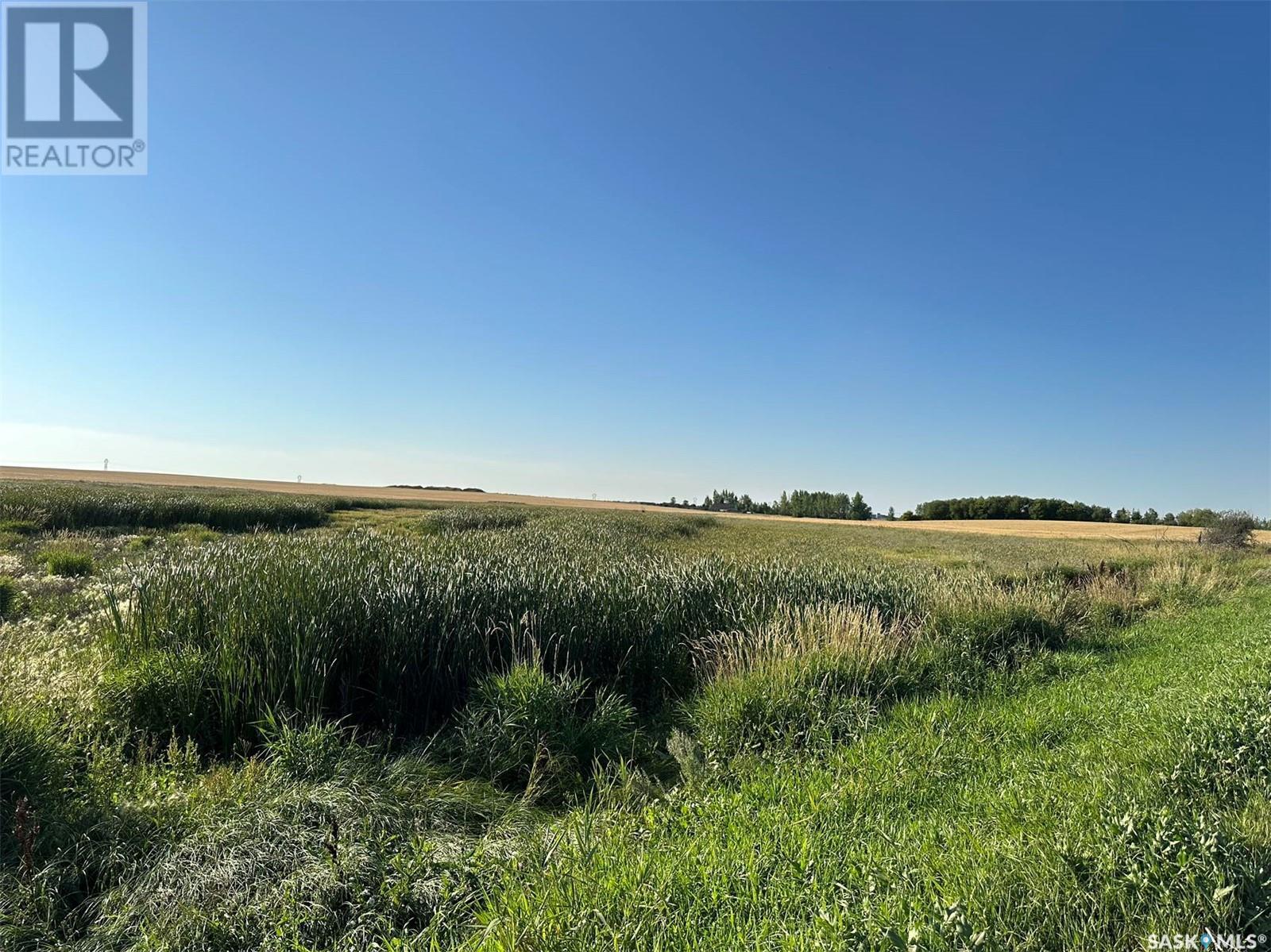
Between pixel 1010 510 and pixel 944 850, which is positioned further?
pixel 1010 510

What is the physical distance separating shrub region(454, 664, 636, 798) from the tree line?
103422 millimetres

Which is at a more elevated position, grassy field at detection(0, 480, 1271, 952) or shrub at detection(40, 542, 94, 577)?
shrub at detection(40, 542, 94, 577)

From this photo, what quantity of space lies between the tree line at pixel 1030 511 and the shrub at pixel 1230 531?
171 feet

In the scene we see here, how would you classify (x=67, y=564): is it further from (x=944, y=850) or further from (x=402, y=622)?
(x=944, y=850)

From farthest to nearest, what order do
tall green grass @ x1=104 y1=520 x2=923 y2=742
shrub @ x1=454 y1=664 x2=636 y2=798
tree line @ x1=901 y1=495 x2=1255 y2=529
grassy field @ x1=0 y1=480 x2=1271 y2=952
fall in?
tree line @ x1=901 y1=495 x2=1255 y2=529 → tall green grass @ x1=104 y1=520 x2=923 y2=742 → shrub @ x1=454 y1=664 x2=636 y2=798 → grassy field @ x1=0 y1=480 x2=1271 y2=952

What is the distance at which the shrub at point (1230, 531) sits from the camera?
118 ft

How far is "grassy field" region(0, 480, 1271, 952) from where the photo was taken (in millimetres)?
3037

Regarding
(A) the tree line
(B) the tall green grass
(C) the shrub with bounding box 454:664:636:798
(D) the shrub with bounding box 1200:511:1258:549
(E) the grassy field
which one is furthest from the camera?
(A) the tree line

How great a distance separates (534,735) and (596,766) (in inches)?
34.5

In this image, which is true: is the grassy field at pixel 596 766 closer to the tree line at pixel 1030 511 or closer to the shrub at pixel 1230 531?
the shrub at pixel 1230 531

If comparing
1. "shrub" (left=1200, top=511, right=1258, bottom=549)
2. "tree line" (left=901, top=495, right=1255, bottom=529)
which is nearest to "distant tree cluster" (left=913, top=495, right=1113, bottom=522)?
"tree line" (left=901, top=495, right=1255, bottom=529)

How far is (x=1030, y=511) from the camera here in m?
106

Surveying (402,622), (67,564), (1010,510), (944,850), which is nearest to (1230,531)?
(944,850)

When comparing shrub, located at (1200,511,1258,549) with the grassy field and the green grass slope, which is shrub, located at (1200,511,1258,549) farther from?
the green grass slope
